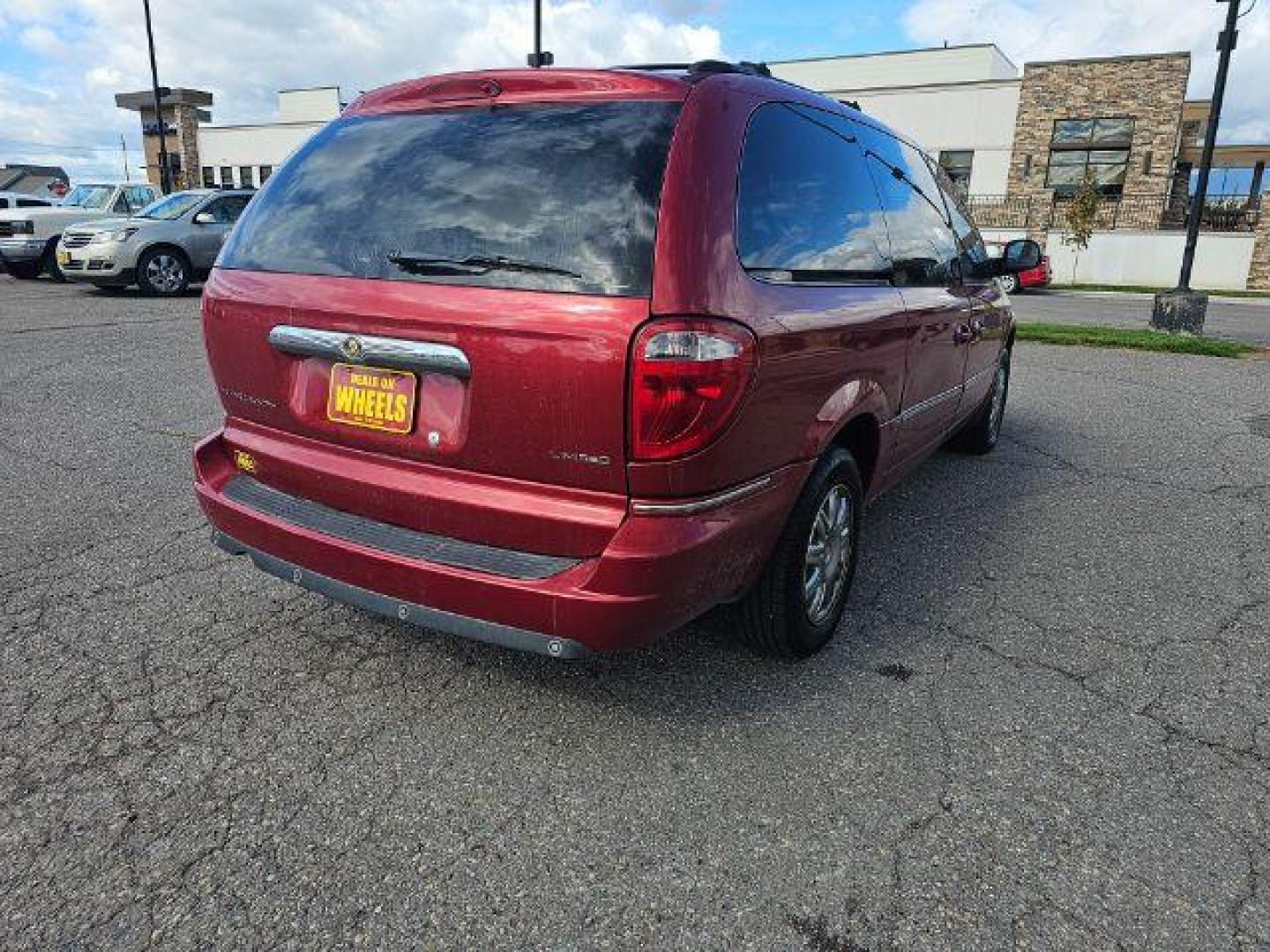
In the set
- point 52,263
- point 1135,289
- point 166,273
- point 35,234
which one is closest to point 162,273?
point 166,273

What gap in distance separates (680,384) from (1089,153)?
34.3 meters

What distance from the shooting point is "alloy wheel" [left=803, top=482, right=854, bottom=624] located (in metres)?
2.96

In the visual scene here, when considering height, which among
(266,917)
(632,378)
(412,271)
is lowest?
(266,917)

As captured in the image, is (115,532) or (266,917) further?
(115,532)

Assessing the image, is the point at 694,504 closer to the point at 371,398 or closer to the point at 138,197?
the point at 371,398

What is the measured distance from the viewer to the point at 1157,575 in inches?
152

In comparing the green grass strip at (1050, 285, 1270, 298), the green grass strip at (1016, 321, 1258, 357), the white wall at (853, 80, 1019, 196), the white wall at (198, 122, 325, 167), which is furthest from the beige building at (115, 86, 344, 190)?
the green grass strip at (1016, 321, 1258, 357)

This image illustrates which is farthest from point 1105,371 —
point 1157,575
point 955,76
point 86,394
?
point 955,76

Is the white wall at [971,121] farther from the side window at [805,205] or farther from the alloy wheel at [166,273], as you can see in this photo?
the side window at [805,205]

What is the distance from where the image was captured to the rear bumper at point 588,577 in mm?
2195

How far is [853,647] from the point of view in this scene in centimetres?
315

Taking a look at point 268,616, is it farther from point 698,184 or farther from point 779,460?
point 698,184

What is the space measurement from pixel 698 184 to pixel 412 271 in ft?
2.57

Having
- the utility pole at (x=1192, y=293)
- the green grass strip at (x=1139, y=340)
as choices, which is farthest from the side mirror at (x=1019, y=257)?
the utility pole at (x=1192, y=293)
